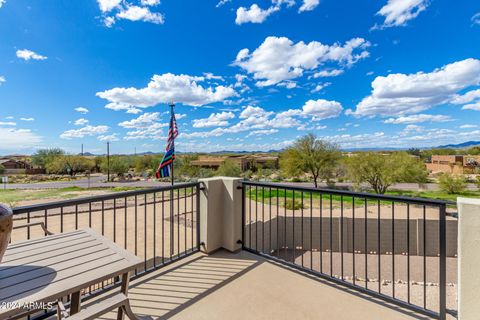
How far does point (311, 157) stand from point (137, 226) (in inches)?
884

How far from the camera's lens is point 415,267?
32.0 ft

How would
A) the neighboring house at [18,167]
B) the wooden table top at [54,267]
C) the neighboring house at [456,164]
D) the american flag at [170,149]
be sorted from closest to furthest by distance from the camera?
the wooden table top at [54,267] < the american flag at [170,149] < the neighboring house at [456,164] < the neighboring house at [18,167]

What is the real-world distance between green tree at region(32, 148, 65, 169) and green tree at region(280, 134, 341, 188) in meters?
47.8

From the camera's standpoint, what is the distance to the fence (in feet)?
7.07

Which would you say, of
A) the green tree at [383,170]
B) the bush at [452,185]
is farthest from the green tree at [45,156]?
the bush at [452,185]

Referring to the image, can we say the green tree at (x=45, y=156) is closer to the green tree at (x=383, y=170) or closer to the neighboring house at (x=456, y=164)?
the green tree at (x=383, y=170)

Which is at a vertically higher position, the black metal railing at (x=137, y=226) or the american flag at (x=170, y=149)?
the american flag at (x=170, y=149)

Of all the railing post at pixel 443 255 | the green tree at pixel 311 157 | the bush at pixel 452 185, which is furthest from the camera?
the green tree at pixel 311 157

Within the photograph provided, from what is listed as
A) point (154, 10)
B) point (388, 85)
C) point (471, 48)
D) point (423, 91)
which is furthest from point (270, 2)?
point (471, 48)

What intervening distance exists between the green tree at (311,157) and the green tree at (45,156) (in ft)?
157

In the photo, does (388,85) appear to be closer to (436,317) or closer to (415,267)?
(415,267)

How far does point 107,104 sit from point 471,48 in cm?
4543

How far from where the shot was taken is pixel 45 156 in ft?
168

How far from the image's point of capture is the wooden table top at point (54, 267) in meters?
0.99
